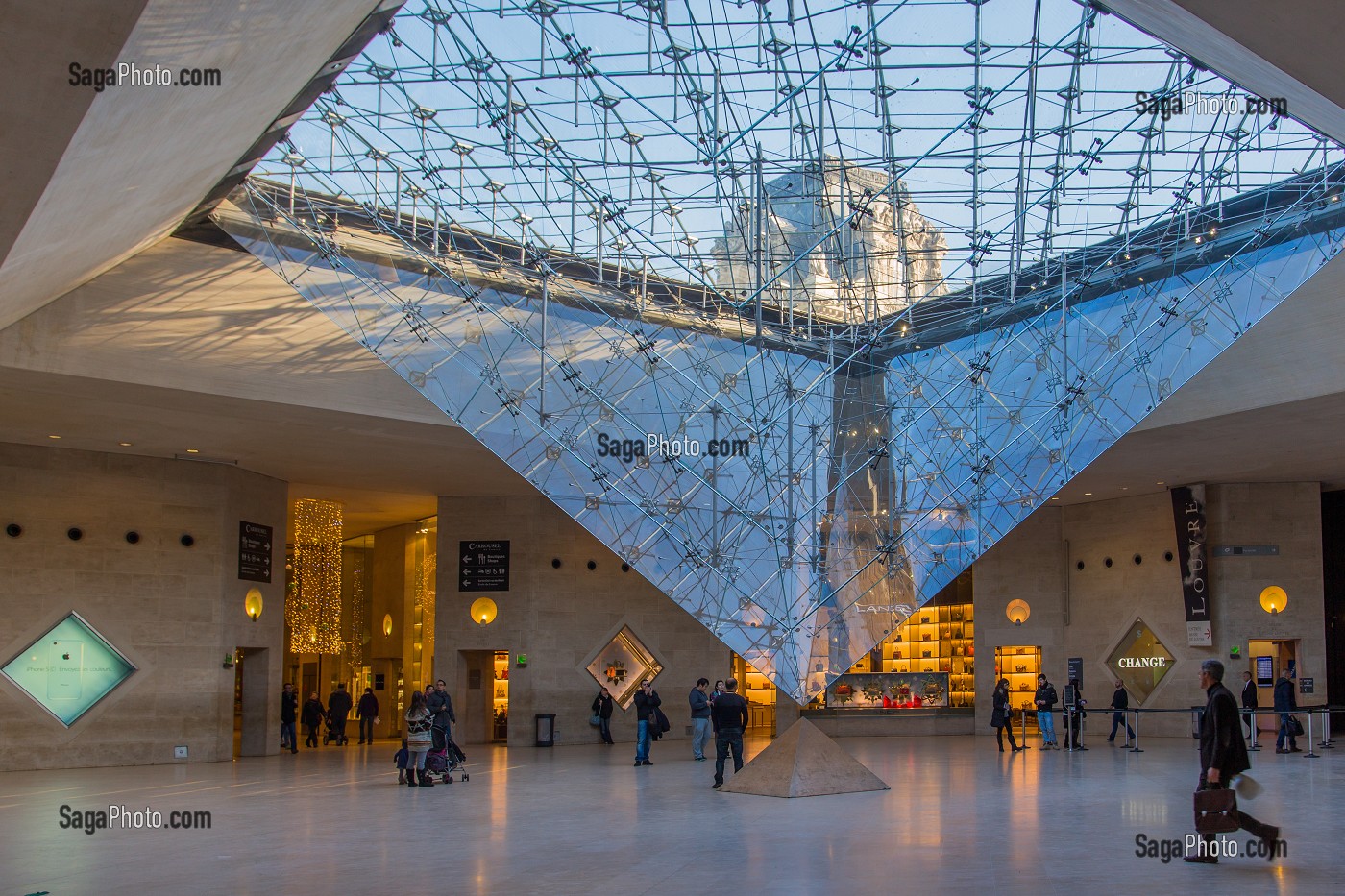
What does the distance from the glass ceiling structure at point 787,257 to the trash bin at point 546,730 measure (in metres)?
9.46

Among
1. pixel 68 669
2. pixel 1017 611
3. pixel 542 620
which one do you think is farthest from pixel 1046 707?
pixel 68 669

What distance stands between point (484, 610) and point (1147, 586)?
1201cm

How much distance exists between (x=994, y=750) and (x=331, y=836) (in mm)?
12114

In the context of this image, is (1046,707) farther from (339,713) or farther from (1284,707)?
(339,713)

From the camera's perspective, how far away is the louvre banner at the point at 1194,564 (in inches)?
824

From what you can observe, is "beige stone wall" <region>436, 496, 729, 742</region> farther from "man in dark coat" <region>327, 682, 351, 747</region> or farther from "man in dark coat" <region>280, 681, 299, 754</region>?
"man in dark coat" <region>280, 681, 299, 754</region>

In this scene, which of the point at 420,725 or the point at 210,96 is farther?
the point at 420,725

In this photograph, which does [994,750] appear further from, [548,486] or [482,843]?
[482,843]

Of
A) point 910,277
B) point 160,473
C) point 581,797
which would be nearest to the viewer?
point 581,797

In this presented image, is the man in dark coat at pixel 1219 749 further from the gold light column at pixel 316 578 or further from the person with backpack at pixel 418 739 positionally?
the gold light column at pixel 316 578

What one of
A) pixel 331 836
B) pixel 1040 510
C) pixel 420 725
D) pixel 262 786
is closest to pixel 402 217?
pixel 420 725

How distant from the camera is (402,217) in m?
14.0

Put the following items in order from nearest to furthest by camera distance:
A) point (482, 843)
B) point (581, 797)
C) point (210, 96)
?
point (210, 96) → point (482, 843) → point (581, 797)

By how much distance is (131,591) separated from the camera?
17750 millimetres
